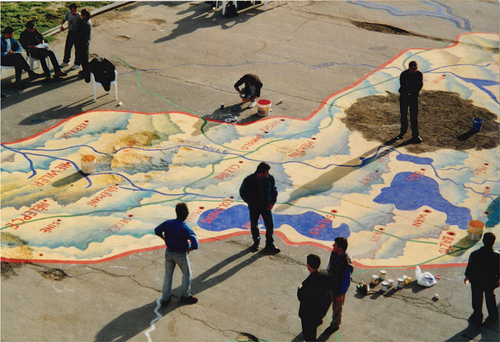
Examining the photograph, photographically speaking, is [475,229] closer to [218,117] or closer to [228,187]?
[228,187]

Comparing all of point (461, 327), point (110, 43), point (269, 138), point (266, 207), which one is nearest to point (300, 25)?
point (110, 43)

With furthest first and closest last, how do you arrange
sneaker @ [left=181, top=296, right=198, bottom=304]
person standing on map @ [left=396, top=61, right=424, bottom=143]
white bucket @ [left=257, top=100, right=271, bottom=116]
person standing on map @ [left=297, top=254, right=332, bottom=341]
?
white bucket @ [left=257, top=100, right=271, bottom=116]
person standing on map @ [left=396, top=61, right=424, bottom=143]
sneaker @ [left=181, top=296, right=198, bottom=304]
person standing on map @ [left=297, top=254, right=332, bottom=341]

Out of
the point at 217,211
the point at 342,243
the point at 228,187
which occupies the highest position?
the point at 342,243

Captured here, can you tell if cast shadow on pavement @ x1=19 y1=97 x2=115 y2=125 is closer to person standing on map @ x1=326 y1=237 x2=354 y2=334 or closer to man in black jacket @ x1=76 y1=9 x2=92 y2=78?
man in black jacket @ x1=76 y1=9 x2=92 y2=78

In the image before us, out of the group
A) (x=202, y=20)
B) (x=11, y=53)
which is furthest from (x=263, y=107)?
(x=202, y=20)

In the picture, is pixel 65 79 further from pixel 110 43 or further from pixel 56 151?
pixel 56 151

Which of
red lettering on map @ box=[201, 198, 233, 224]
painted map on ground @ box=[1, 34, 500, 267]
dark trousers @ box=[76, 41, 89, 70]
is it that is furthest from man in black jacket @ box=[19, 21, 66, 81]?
red lettering on map @ box=[201, 198, 233, 224]
